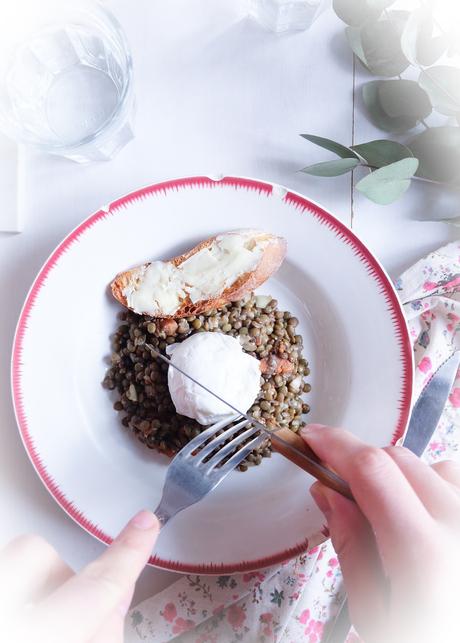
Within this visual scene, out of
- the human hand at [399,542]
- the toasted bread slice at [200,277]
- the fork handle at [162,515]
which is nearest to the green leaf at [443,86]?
the toasted bread slice at [200,277]

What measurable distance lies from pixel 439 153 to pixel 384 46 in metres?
0.26

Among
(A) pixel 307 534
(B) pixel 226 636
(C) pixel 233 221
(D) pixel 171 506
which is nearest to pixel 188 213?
(C) pixel 233 221

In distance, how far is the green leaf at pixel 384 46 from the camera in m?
1.28

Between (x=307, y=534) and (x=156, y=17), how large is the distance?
3.87ft

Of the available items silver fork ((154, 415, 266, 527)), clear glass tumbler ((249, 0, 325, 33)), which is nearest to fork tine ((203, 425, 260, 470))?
silver fork ((154, 415, 266, 527))

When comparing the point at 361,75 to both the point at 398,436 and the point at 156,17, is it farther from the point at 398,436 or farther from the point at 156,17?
the point at 398,436

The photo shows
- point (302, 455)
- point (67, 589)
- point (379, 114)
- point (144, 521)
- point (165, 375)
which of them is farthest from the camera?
point (379, 114)

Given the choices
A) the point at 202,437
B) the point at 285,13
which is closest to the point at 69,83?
the point at 285,13

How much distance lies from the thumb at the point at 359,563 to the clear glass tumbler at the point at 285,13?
101 cm

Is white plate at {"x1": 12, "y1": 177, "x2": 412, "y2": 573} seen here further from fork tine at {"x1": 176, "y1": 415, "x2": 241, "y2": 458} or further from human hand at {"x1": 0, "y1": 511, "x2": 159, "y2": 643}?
human hand at {"x1": 0, "y1": 511, "x2": 159, "y2": 643}

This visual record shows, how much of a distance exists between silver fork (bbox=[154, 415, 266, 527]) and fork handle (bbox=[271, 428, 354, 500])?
0.08m

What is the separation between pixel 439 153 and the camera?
131 cm

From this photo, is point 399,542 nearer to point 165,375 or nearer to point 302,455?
point 302,455

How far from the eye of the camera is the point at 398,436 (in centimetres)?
123
